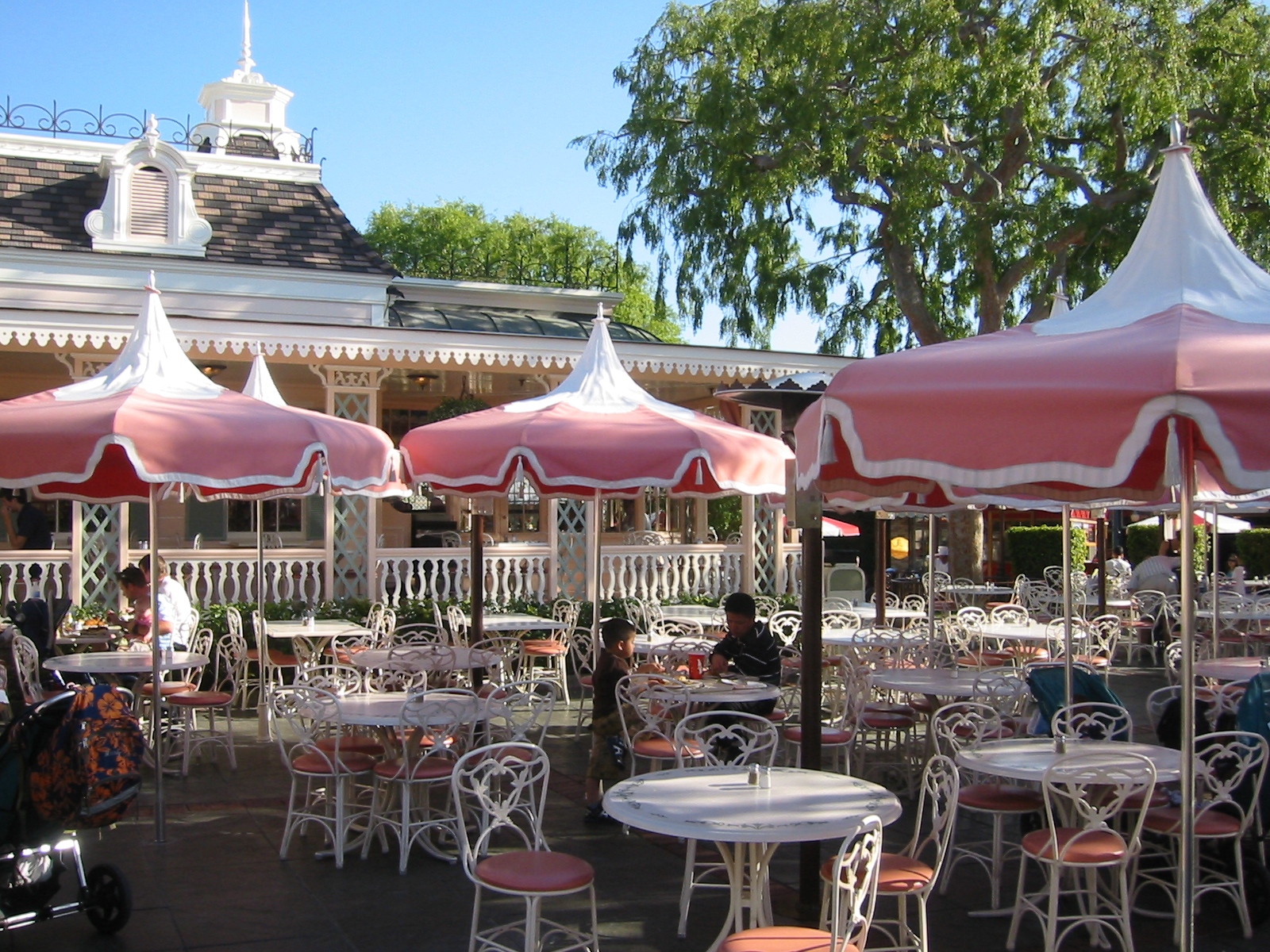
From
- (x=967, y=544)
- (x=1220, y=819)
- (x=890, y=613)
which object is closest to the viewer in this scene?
(x=1220, y=819)

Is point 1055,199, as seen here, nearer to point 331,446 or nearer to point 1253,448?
point 331,446

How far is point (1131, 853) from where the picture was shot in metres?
4.95

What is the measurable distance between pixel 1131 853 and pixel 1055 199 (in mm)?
17299

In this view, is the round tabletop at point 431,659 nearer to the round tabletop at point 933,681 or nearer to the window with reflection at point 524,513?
the round tabletop at point 933,681

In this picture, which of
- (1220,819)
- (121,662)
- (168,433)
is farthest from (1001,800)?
(121,662)

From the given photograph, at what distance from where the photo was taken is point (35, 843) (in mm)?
4680

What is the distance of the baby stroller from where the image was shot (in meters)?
4.65

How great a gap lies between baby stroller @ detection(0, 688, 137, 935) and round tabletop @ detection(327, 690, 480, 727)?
1.41m

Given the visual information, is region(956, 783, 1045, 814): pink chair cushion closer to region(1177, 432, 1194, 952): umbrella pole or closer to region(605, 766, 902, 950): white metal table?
region(605, 766, 902, 950): white metal table

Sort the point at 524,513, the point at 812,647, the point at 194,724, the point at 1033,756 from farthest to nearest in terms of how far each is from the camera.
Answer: the point at 524,513
the point at 194,724
the point at 1033,756
the point at 812,647

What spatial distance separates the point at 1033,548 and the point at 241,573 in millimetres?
19006

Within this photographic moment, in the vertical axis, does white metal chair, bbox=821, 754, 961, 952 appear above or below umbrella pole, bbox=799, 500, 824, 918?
below

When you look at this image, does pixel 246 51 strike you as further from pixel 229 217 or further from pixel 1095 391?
pixel 1095 391

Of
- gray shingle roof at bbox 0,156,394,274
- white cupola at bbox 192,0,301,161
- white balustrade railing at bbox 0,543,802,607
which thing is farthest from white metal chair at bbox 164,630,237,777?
white cupola at bbox 192,0,301,161
